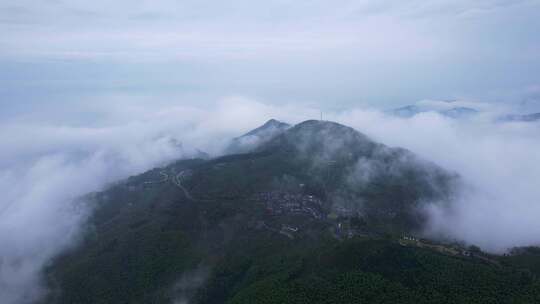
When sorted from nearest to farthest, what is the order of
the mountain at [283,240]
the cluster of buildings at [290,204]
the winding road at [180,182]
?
1. the mountain at [283,240]
2. the cluster of buildings at [290,204]
3. the winding road at [180,182]

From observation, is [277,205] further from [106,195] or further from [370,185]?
[106,195]

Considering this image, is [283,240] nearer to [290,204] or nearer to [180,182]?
[290,204]

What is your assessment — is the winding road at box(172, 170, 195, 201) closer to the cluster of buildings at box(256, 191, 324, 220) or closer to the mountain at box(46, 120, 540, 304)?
the mountain at box(46, 120, 540, 304)

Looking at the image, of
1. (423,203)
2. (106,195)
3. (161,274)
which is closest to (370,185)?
(423,203)

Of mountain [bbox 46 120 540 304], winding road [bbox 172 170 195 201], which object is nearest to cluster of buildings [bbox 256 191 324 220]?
mountain [bbox 46 120 540 304]

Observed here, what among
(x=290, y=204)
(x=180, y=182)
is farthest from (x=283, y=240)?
(x=180, y=182)

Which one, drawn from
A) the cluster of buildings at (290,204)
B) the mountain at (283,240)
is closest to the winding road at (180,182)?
the mountain at (283,240)

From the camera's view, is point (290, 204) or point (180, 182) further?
point (180, 182)

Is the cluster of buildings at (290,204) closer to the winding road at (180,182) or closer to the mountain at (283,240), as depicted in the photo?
the mountain at (283,240)
